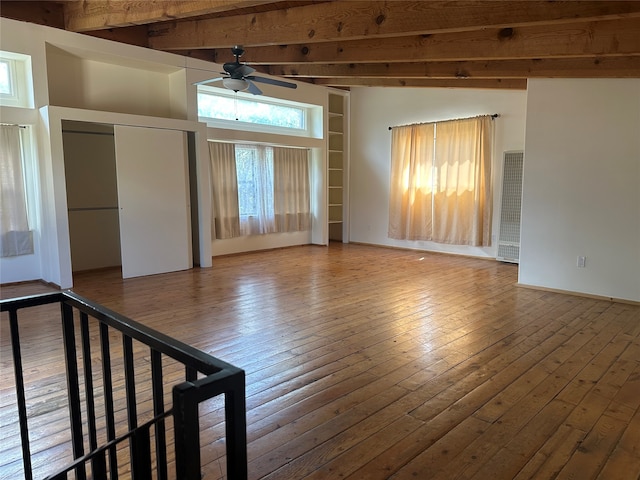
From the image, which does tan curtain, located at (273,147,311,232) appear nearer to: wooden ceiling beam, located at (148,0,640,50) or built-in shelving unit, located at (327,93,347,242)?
built-in shelving unit, located at (327,93,347,242)

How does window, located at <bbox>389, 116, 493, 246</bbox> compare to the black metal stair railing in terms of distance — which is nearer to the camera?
the black metal stair railing

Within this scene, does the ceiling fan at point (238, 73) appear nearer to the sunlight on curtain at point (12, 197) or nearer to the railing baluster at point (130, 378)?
the sunlight on curtain at point (12, 197)

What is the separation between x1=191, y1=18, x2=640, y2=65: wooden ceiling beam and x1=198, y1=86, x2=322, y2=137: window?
218 cm

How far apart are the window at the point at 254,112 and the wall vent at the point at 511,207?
3.58 meters

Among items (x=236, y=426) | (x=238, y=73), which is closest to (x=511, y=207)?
(x=238, y=73)

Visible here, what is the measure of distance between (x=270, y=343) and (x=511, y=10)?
3032 millimetres

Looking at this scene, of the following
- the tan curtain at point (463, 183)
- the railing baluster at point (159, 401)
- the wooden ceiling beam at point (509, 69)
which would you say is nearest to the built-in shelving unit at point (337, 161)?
the tan curtain at point (463, 183)

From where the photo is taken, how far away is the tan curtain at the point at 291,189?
316 inches

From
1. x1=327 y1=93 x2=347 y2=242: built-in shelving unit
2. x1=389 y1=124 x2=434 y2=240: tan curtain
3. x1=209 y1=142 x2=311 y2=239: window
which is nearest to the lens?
x1=209 y1=142 x2=311 y2=239: window

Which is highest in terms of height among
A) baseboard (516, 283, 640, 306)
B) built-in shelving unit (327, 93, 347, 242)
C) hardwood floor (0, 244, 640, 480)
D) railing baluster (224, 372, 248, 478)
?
built-in shelving unit (327, 93, 347, 242)

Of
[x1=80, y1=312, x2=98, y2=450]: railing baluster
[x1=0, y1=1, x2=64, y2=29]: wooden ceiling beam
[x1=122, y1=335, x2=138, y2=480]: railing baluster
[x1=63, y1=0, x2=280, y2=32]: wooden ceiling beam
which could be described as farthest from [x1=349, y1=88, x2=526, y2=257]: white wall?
[x1=122, y1=335, x2=138, y2=480]: railing baluster

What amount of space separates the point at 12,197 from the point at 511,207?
6.75 metres

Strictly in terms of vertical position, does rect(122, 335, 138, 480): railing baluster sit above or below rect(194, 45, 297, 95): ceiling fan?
below

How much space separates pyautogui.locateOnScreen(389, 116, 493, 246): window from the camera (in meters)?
7.07
